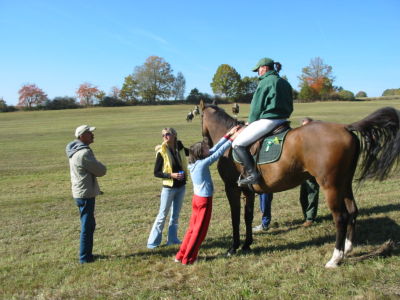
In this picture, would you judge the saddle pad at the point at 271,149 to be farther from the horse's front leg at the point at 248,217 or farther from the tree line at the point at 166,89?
the tree line at the point at 166,89

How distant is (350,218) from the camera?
5176 mm

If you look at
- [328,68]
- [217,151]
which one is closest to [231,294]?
[217,151]

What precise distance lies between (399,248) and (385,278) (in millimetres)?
1285

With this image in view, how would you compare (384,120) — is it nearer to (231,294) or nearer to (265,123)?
(265,123)

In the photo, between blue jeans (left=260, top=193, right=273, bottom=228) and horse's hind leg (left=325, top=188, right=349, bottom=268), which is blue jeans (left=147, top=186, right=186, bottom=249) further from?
horse's hind leg (left=325, top=188, right=349, bottom=268)

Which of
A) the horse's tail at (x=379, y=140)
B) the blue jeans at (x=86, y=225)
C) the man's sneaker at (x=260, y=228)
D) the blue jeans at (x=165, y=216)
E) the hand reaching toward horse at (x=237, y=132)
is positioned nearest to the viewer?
the horse's tail at (x=379, y=140)

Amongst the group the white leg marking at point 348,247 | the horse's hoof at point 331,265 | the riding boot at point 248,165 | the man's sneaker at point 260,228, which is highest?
the riding boot at point 248,165


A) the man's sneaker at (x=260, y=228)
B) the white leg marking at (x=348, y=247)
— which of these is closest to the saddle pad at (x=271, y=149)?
the white leg marking at (x=348, y=247)

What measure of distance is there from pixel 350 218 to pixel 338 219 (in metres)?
0.37

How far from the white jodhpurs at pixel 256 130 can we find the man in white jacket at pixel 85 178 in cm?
234

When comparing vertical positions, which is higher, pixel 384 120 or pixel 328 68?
pixel 328 68

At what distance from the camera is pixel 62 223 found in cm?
871

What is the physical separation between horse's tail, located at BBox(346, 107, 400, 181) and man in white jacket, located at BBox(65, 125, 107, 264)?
13.1 ft

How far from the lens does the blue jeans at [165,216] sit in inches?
252
